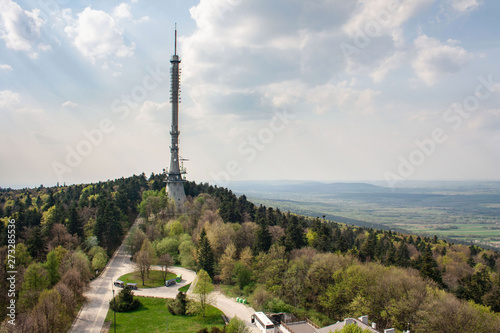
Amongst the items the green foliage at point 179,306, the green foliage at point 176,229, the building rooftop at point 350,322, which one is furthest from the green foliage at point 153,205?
the building rooftop at point 350,322

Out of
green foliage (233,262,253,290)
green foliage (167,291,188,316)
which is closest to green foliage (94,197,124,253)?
green foliage (167,291,188,316)

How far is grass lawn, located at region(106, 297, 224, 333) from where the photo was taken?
104 feet

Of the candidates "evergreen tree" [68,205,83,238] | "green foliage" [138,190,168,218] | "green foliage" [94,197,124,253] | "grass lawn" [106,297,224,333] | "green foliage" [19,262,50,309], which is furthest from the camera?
"green foliage" [138,190,168,218]

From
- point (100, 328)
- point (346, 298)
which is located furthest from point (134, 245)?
point (346, 298)

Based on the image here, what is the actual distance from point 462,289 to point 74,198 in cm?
7869

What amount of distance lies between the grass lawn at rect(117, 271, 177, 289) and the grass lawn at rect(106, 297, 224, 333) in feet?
20.9

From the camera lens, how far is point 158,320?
33656 mm

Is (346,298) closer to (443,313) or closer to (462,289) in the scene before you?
(443,313)

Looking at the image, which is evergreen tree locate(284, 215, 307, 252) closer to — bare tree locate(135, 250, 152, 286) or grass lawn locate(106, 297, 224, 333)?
grass lawn locate(106, 297, 224, 333)

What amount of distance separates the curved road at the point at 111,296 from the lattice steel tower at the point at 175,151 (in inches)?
839

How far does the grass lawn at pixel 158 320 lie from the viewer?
3184 cm

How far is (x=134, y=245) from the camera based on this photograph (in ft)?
169

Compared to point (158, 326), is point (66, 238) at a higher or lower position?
higher

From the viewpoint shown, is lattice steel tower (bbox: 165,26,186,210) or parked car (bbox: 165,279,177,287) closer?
parked car (bbox: 165,279,177,287)
